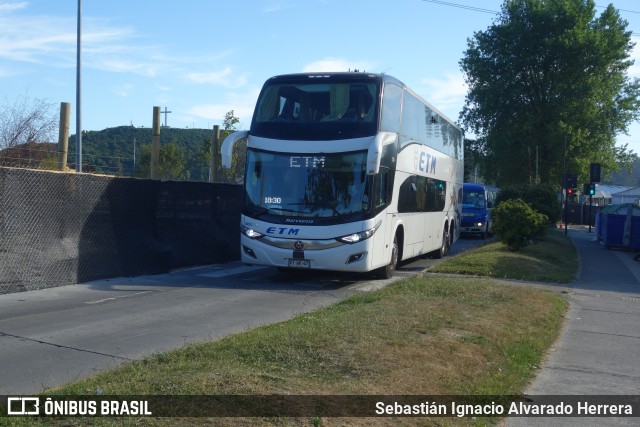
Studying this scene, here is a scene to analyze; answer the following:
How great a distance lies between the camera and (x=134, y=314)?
10680 mm

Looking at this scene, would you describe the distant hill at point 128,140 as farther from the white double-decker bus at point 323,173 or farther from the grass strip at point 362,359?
the grass strip at point 362,359

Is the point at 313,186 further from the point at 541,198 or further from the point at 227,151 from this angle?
the point at 541,198

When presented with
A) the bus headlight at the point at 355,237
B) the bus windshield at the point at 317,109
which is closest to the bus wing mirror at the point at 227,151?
the bus windshield at the point at 317,109

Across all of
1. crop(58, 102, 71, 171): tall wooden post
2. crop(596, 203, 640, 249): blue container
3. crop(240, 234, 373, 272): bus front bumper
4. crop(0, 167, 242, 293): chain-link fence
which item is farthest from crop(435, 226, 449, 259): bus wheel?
crop(58, 102, 71, 171): tall wooden post

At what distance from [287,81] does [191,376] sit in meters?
9.86

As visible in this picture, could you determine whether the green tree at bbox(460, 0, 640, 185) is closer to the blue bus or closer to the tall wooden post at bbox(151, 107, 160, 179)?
the blue bus

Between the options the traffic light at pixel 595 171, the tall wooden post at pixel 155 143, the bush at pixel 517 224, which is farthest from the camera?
the traffic light at pixel 595 171

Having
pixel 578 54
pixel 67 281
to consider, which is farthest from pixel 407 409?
pixel 578 54

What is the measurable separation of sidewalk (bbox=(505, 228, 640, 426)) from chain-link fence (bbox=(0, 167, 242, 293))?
8.89m

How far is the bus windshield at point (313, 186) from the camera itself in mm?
13922

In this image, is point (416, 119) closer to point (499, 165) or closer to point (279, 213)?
point (279, 213)

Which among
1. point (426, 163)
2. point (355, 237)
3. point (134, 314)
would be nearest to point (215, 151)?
point (426, 163)

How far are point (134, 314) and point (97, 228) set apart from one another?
4.16 metres

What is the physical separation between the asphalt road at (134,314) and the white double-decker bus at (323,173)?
82 cm
